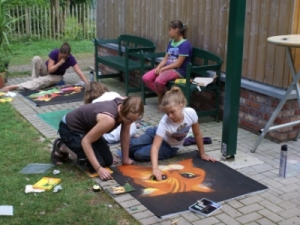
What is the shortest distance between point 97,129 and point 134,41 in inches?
173

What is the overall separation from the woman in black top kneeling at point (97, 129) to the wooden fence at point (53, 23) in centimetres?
1080

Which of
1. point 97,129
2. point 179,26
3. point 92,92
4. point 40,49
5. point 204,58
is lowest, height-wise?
point 40,49

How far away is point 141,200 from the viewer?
414cm

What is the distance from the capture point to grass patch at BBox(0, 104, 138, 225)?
3.83m

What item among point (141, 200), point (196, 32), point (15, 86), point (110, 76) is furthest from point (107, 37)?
point (141, 200)

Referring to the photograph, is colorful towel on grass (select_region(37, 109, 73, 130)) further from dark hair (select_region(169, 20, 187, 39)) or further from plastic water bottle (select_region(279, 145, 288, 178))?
plastic water bottle (select_region(279, 145, 288, 178))

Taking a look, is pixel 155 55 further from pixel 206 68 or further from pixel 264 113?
pixel 264 113

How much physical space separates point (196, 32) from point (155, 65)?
3.64ft

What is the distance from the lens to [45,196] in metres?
4.23

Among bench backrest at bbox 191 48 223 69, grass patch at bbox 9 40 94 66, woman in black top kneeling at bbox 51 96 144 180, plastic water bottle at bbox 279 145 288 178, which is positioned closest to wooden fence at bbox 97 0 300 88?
bench backrest at bbox 191 48 223 69

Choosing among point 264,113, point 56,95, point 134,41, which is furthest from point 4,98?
point 264,113

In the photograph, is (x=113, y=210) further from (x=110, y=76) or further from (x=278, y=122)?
(x=110, y=76)

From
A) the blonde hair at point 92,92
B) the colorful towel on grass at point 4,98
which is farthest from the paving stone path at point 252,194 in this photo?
the colorful towel on grass at point 4,98

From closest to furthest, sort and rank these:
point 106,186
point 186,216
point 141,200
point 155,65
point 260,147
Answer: point 186,216
point 141,200
point 106,186
point 260,147
point 155,65
